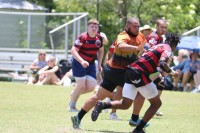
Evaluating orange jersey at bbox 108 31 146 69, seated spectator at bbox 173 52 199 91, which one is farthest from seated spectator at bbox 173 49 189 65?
orange jersey at bbox 108 31 146 69

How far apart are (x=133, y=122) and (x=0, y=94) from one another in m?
7.99

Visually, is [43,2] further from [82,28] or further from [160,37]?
[160,37]

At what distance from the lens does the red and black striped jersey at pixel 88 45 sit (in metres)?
14.3

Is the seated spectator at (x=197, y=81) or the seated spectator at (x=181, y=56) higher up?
the seated spectator at (x=181, y=56)

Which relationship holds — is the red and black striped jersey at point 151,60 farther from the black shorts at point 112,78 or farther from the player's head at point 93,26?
the player's head at point 93,26

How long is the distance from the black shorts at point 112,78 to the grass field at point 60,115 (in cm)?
67

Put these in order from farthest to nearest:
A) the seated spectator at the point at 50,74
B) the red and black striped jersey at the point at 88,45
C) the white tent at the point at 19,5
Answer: the white tent at the point at 19,5
the seated spectator at the point at 50,74
the red and black striped jersey at the point at 88,45

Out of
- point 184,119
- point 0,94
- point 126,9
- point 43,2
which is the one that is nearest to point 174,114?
point 184,119

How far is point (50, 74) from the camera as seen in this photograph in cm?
2402

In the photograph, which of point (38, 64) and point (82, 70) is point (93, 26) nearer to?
point (82, 70)

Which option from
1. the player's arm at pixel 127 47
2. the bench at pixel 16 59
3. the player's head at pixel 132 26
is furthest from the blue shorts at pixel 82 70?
the bench at pixel 16 59

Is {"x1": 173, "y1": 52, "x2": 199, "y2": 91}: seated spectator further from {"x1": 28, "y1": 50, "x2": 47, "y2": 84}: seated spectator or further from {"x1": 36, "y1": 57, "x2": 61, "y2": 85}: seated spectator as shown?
{"x1": 28, "y1": 50, "x2": 47, "y2": 84}: seated spectator

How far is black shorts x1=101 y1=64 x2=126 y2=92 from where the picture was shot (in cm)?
1180

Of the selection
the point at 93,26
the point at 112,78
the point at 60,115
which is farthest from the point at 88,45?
the point at 112,78
